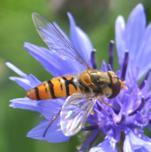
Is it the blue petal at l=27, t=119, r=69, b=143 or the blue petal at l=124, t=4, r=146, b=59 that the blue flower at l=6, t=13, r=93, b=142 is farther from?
the blue petal at l=124, t=4, r=146, b=59

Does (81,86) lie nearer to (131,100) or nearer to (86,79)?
(86,79)

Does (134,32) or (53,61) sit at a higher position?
(134,32)

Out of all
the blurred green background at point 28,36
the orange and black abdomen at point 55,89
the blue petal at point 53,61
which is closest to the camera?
the orange and black abdomen at point 55,89

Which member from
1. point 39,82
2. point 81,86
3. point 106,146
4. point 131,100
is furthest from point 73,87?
point 131,100

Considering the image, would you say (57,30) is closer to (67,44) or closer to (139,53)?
(67,44)

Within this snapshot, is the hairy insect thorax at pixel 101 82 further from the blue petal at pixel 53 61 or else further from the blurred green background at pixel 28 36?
the blurred green background at pixel 28 36

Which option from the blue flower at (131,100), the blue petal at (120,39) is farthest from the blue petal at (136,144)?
the blue petal at (120,39)

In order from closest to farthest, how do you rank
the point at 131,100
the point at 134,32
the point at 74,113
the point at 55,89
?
the point at 74,113 < the point at 55,89 < the point at 131,100 < the point at 134,32
